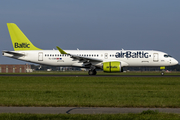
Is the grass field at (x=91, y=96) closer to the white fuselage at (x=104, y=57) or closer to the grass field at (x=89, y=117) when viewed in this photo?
the grass field at (x=89, y=117)

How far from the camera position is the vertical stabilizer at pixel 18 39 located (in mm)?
44000

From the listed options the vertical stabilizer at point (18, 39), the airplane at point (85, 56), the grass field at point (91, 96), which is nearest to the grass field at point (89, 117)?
the grass field at point (91, 96)

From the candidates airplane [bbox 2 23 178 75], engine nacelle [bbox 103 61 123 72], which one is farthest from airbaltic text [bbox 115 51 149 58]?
engine nacelle [bbox 103 61 123 72]

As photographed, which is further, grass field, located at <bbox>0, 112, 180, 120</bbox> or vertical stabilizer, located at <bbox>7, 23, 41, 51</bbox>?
vertical stabilizer, located at <bbox>7, 23, 41, 51</bbox>

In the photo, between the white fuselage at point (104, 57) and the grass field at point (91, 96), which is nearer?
the grass field at point (91, 96)

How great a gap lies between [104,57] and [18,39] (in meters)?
14.6

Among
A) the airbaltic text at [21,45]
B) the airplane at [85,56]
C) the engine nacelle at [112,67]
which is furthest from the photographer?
the airbaltic text at [21,45]

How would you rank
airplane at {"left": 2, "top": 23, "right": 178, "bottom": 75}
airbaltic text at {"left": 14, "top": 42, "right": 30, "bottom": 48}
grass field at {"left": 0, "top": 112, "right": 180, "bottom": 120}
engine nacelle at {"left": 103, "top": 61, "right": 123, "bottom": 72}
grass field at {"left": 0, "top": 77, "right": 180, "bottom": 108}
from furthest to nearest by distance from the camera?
airbaltic text at {"left": 14, "top": 42, "right": 30, "bottom": 48}
airplane at {"left": 2, "top": 23, "right": 178, "bottom": 75}
engine nacelle at {"left": 103, "top": 61, "right": 123, "bottom": 72}
grass field at {"left": 0, "top": 77, "right": 180, "bottom": 108}
grass field at {"left": 0, "top": 112, "right": 180, "bottom": 120}

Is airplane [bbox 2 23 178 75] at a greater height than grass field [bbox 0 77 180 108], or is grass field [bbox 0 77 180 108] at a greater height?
airplane [bbox 2 23 178 75]

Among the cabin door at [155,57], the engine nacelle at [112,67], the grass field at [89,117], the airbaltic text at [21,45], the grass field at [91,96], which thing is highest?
the airbaltic text at [21,45]

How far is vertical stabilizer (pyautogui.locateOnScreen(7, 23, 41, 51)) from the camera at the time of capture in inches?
1732

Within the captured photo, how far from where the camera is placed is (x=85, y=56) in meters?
42.3

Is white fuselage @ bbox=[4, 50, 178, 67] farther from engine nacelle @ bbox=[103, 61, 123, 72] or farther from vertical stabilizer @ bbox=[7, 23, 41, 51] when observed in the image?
engine nacelle @ bbox=[103, 61, 123, 72]

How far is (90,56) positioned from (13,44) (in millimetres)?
13036
